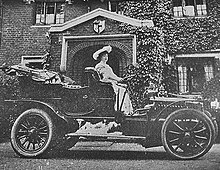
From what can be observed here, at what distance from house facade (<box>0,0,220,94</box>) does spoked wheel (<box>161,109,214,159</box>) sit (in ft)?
1.31

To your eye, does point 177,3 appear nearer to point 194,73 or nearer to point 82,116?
point 194,73

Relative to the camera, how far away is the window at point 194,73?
6.77 ft

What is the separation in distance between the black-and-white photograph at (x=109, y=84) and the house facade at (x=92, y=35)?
10 mm

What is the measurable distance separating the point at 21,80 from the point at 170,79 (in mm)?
1308

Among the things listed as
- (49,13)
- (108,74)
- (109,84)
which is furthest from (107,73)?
(49,13)

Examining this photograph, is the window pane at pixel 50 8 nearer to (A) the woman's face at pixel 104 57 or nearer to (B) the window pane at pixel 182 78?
(A) the woman's face at pixel 104 57

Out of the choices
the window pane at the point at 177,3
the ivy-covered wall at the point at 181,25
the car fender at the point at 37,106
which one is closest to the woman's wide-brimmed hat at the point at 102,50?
the ivy-covered wall at the point at 181,25

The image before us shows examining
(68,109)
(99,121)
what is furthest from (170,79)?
(68,109)

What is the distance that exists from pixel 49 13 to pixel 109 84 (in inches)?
41.9

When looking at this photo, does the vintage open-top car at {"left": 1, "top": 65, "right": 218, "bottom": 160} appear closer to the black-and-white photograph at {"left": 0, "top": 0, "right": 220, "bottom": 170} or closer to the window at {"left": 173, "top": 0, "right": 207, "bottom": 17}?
the black-and-white photograph at {"left": 0, "top": 0, "right": 220, "bottom": 170}

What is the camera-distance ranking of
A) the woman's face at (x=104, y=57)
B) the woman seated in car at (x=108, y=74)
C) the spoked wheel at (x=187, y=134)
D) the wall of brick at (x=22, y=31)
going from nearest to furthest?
the spoked wheel at (x=187, y=134), the woman seated in car at (x=108, y=74), the woman's face at (x=104, y=57), the wall of brick at (x=22, y=31)

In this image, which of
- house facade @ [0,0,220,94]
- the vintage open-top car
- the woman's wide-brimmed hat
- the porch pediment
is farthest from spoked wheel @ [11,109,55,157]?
the porch pediment

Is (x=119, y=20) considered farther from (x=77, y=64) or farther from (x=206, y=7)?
(x=206, y=7)

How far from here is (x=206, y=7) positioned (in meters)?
2.53
